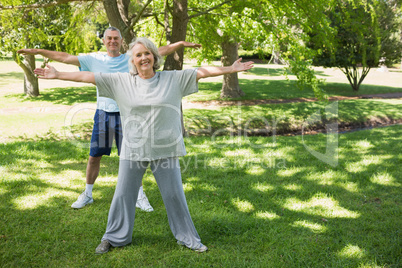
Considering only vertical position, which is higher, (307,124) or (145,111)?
(145,111)

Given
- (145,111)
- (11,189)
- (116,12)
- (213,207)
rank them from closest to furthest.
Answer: (145,111) < (213,207) < (11,189) < (116,12)

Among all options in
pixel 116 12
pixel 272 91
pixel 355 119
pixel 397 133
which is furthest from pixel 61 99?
pixel 397 133

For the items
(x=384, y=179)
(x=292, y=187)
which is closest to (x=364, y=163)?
(x=384, y=179)

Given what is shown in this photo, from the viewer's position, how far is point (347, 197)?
464cm

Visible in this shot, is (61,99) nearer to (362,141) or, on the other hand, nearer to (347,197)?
(362,141)

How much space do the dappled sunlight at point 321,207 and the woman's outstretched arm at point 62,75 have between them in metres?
2.94

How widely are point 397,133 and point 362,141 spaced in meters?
1.94

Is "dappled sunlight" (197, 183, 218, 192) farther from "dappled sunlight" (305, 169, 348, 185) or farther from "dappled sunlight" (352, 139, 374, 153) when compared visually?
"dappled sunlight" (352, 139, 374, 153)

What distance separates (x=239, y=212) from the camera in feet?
13.7

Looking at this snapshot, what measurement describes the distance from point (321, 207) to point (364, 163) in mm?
2226

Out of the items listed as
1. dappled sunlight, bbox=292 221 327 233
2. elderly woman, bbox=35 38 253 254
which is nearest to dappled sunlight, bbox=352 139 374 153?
dappled sunlight, bbox=292 221 327 233

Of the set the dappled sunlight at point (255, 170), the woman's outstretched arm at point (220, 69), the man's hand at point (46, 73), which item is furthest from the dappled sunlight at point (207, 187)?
the man's hand at point (46, 73)

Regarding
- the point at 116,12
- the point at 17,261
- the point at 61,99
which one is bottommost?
the point at 17,261

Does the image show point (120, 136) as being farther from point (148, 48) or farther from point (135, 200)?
point (148, 48)
